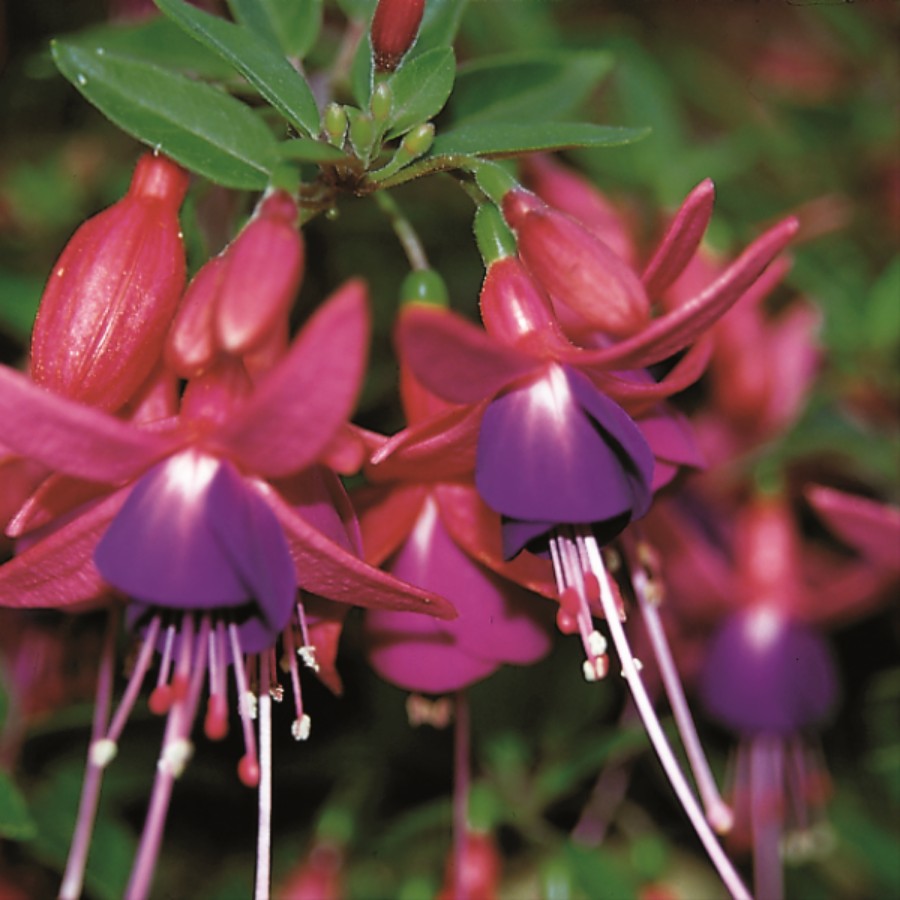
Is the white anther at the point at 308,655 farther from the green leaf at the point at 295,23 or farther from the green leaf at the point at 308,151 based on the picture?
the green leaf at the point at 295,23

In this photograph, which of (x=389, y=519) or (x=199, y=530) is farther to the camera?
(x=389, y=519)

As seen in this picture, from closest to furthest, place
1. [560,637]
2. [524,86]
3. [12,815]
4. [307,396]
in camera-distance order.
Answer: [307,396] → [12,815] → [524,86] → [560,637]

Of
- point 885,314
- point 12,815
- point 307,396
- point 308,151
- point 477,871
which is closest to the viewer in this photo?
point 307,396

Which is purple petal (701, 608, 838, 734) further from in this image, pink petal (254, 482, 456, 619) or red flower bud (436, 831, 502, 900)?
pink petal (254, 482, 456, 619)

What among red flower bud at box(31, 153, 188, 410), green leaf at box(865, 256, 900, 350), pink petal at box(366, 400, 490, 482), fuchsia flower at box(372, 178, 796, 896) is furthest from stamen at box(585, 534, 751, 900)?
green leaf at box(865, 256, 900, 350)

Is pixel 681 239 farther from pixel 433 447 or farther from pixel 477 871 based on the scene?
pixel 477 871

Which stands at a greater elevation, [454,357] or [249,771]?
[454,357]

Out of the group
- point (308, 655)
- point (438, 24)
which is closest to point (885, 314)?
point (438, 24)
